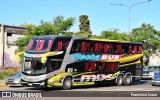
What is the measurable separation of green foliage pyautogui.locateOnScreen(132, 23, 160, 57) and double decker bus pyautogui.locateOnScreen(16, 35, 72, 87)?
136ft

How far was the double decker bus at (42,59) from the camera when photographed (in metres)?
25.2

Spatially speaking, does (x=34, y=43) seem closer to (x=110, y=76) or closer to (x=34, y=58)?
(x=34, y=58)

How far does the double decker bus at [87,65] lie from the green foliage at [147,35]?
33680 mm

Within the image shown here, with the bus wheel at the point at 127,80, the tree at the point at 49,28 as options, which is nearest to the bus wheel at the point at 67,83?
the bus wheel at the point at 127,80

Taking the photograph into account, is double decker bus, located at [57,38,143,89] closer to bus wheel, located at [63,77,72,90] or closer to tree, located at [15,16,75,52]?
bus wheel, located at [63,77,72,90]

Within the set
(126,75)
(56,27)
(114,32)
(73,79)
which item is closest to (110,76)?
(126,75)

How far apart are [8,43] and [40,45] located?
36872 mm

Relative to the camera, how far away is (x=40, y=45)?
2602 centimetres

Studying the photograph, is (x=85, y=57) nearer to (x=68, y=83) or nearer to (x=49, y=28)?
(x=68, y=83)

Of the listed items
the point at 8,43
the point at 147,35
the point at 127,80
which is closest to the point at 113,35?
the point at 147,35

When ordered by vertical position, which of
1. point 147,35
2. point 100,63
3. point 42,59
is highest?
point 147,35

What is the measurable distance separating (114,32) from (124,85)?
31.9 meters

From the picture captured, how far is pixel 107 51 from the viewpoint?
2986cm

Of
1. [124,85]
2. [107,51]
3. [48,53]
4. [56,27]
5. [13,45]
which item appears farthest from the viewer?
[13,45]
